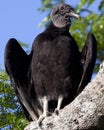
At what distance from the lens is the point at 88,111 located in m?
3.09

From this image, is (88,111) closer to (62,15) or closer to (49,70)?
(49,70)

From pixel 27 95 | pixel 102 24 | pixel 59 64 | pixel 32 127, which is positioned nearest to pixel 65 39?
pixel 59 64

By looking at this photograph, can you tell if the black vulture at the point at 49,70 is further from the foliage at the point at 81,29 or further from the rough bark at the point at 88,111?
the rough bark at the point at 88,111

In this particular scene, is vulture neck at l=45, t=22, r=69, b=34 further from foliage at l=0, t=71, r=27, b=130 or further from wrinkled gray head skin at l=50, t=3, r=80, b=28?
foliage at l=0, t=71, r=27, b=130

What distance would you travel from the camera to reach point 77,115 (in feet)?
10.3

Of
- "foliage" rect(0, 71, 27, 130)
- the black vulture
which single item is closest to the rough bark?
"foliage" rect(0, 71, 27, 130)

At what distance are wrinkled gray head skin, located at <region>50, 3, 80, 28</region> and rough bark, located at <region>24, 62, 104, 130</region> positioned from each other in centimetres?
271

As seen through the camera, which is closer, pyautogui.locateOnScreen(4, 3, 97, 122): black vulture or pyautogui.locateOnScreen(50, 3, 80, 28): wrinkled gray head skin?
pyautogui.locateOnScreen(4, 3, 97, 122): black vulture

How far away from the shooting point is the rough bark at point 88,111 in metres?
3.06

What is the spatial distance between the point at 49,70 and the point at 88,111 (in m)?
2.21

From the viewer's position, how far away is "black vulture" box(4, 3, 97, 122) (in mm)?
5152

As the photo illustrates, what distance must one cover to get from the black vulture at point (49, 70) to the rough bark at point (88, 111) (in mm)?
1805

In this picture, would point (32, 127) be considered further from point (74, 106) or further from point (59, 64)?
point (59, 64)

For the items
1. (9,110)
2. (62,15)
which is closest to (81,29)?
(62,15)
